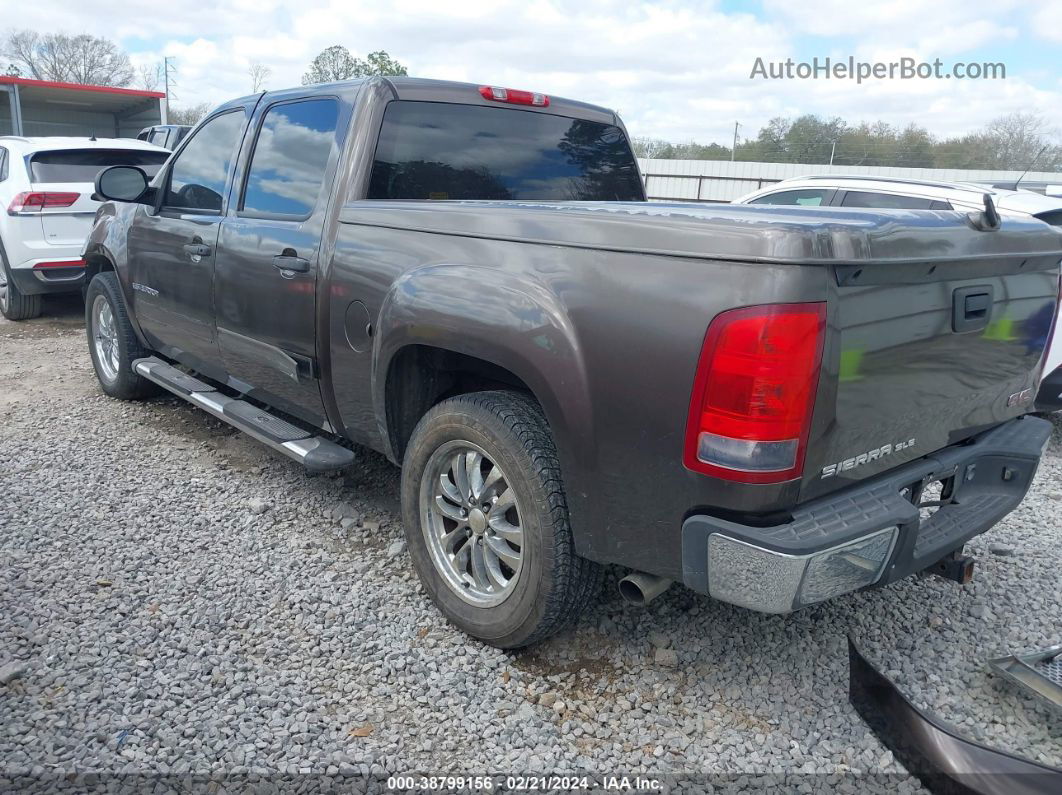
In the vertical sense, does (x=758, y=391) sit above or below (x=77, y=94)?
below

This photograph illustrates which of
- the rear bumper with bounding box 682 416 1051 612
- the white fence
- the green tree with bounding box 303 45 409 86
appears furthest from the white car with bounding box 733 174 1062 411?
the green tree with bounding box 303 45 409 86

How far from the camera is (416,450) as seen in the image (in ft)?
9.82

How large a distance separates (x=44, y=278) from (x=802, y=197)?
7360 mm

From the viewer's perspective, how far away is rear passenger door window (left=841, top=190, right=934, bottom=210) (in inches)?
251

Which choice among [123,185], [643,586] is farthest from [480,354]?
[123,185]

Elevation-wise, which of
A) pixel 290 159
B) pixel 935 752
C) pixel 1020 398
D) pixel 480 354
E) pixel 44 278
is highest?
pixel 290 159

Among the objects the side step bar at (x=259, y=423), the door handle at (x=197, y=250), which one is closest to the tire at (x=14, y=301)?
the side step bar at (x=259, y=423)

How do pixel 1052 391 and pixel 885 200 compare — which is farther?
pixel 885 200

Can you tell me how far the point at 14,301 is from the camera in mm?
8492

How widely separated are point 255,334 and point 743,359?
2.55m

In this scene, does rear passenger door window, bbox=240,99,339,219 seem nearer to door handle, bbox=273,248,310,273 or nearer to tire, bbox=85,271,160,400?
door handle, bbox=273,248,310,273

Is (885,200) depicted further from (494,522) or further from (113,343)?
(113,343)

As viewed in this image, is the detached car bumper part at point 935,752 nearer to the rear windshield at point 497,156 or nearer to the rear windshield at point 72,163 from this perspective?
the rear windshield at point 497,156

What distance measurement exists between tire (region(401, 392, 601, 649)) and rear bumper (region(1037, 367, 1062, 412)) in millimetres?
3457
